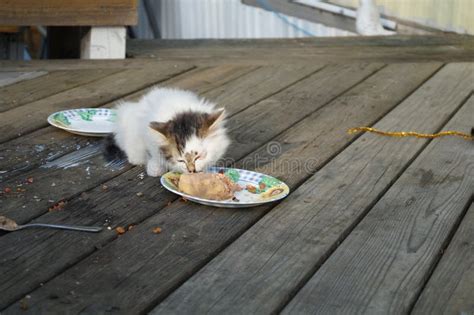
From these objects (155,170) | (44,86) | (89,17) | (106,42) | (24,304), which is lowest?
(24,304)

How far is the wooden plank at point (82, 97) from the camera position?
359 centimetres

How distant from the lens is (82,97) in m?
4.06

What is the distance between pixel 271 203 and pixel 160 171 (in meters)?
0.51

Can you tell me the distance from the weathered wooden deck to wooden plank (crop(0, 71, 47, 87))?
0.01m

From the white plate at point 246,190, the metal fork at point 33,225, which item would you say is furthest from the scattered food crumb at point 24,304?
the white plate at point 246,190


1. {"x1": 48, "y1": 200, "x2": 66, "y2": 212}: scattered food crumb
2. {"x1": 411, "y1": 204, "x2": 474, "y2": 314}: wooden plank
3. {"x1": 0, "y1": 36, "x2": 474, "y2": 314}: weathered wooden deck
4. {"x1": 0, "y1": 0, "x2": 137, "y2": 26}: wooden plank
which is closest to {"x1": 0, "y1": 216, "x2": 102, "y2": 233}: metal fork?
{"x1": 0, "y1": 36, "x2": 474, "y2": 314}: weathered wooden deck

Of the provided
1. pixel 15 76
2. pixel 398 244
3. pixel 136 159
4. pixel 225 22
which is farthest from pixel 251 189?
pixel 225 22

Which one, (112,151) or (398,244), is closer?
(398,244)

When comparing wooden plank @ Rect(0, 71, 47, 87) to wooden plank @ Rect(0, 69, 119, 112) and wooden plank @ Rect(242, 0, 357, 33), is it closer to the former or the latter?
wooden plank @ Rect(0, 69, 119, 112)

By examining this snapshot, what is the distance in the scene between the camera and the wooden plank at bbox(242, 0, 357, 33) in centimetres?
630

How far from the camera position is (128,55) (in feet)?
16.5

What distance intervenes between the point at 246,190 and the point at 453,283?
0.94 meters

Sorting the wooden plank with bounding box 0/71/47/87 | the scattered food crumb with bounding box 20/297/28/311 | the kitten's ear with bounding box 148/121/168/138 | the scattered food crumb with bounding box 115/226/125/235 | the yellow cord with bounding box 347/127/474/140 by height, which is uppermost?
the kitten's ear with bounding box 148/121/168/138

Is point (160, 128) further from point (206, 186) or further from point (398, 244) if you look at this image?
point (398, 244)
